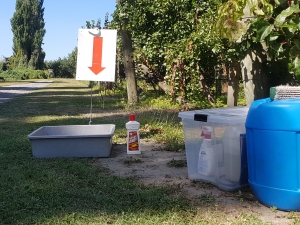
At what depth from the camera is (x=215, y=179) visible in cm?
405

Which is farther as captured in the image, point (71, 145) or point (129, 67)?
point (129, 67)

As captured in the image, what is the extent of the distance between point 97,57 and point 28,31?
6748 centimetres

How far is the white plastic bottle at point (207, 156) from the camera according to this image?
395 cm

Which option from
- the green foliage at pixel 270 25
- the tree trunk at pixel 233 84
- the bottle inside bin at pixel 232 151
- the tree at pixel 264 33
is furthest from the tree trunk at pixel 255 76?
the tree trunk at pixel 233 84

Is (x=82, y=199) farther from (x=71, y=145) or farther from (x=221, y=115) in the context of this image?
(x=71, y=145)

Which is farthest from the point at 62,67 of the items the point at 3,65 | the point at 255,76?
the point at 255,76

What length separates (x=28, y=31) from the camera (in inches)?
2778

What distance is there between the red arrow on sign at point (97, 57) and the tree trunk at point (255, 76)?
229 cm

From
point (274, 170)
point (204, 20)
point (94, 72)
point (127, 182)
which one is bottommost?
point (127, 182)

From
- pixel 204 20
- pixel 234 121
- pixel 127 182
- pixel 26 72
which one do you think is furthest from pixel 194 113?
pixel 26 72

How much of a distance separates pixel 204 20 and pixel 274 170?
6.86 meters

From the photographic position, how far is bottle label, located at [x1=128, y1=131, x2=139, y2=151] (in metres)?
5.70

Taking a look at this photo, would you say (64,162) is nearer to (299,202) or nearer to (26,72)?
(299,202)

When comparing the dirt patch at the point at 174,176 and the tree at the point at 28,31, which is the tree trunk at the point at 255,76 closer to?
the dirt patch at the point at 174,176
